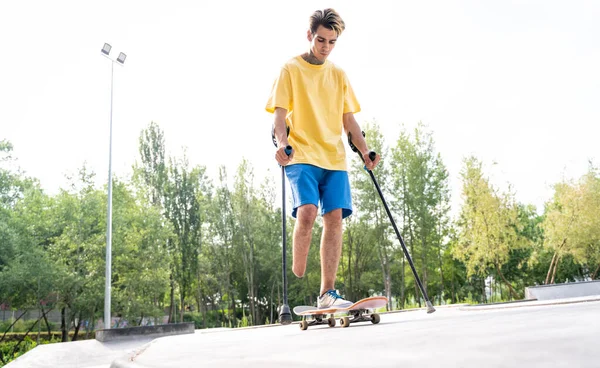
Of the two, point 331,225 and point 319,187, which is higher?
point 319,187

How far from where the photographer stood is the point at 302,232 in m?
3.37

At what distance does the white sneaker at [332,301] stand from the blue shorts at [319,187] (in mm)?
592

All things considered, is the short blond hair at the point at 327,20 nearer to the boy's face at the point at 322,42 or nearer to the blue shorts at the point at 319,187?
the boy's face at the point at 322,42

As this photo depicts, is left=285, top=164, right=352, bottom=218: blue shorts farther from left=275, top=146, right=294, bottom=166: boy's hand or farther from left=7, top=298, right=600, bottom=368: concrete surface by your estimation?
left=7, top=298, right=600, bottom=368: concrete surface

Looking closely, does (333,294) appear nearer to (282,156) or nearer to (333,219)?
(333,219)

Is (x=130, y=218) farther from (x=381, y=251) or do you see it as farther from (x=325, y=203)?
(x=325, y=203)

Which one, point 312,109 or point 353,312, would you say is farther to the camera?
point 312,109

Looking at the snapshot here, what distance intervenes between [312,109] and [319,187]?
1.98 feet

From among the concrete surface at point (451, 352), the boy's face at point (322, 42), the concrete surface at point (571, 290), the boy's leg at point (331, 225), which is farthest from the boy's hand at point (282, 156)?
the concrete surface at point (571, 290)

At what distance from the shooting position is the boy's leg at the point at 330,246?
3453mm

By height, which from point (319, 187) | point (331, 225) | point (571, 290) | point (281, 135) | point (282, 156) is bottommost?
point (571, 290)

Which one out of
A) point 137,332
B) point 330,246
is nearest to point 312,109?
point 330,246

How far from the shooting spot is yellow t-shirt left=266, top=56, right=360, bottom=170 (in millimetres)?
3527

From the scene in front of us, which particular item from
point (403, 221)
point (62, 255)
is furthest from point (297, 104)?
point (403, 221)
